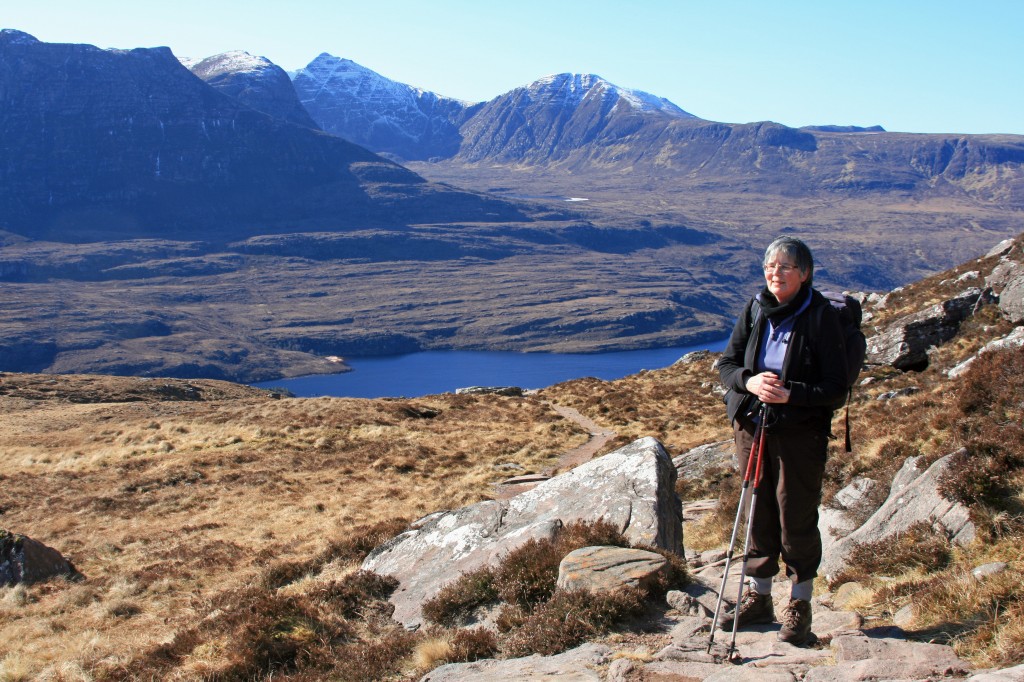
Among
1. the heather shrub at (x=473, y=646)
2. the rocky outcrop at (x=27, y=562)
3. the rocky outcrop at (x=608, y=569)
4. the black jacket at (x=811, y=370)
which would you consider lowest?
the rocky outcrop at (x=27, y=562)

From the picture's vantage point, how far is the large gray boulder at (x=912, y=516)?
316 inches

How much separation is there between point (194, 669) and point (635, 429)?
76.7ft

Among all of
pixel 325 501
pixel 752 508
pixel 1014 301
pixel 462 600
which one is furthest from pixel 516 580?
pixel 1014 301

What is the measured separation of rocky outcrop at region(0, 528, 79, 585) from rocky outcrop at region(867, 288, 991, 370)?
23173 millimetres

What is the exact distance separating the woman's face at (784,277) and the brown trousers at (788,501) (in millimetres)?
1177

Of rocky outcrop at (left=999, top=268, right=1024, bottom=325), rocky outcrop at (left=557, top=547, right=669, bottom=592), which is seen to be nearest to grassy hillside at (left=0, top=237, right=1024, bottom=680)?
rocky outcrop at (left=999, top=268, right=1024, bottom=325)

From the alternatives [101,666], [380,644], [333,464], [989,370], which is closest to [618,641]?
[380,644]

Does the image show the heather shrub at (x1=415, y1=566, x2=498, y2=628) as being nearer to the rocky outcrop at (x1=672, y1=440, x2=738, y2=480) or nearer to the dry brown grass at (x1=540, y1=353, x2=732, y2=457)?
the rocky outcrop at (x1=672, y1=440, x2=738, y2=480)

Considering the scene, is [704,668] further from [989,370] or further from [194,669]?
[989,370]

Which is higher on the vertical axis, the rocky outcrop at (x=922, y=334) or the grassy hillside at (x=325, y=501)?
the rocky outcrop at (x=922, y=334)

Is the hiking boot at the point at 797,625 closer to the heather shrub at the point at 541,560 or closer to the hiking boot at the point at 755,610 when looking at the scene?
the hiking boot at the point at 755,610

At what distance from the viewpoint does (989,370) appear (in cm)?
1184

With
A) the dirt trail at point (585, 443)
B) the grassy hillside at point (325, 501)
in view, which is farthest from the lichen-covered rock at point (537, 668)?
the dirt trail at point (585, 443)

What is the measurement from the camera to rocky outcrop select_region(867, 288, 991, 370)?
80.4ft
